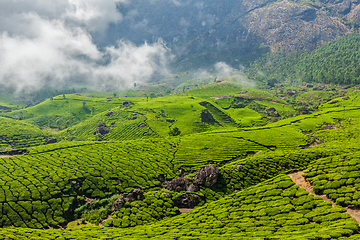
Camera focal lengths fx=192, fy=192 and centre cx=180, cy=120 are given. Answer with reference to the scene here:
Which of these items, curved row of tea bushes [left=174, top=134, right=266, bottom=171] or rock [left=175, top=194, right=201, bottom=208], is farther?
curved row of tea bushes [left=174, top=134, right=266, bottom=171]

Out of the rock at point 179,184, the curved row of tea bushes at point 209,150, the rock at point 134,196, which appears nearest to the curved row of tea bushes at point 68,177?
the curved row of tea bushes at point 209,150

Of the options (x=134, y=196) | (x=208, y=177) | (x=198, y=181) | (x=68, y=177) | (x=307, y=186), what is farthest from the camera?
(x=68, y=177)

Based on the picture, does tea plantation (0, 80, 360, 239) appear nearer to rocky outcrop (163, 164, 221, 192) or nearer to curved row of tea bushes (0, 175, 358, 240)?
curved row of tea bushes (0, 175, 358, 240)

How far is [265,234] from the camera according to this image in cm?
5781

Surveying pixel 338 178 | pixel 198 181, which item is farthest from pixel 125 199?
pixel 338 178

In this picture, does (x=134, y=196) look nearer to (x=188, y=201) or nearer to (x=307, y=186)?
(x=188, y=201)

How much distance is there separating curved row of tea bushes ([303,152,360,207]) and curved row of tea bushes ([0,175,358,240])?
4965 mm

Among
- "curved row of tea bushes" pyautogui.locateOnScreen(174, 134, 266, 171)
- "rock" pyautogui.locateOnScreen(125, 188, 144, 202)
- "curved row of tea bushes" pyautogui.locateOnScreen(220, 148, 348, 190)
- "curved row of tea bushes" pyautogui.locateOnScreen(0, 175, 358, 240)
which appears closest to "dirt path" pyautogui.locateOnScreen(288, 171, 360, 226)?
"curved row of tea bushes" pyautogui.locateOnScreen(0, 175, 358, 240)

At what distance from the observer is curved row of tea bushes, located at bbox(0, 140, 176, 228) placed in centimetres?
8956

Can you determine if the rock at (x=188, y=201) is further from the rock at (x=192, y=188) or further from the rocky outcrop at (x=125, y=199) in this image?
the rocky outcrop at (x=125, y=199)

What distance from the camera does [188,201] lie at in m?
95.1

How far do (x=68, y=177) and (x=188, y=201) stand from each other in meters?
70.8

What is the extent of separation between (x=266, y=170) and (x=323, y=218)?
53134mm

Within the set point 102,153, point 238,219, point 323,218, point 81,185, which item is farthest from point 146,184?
point 323,218
